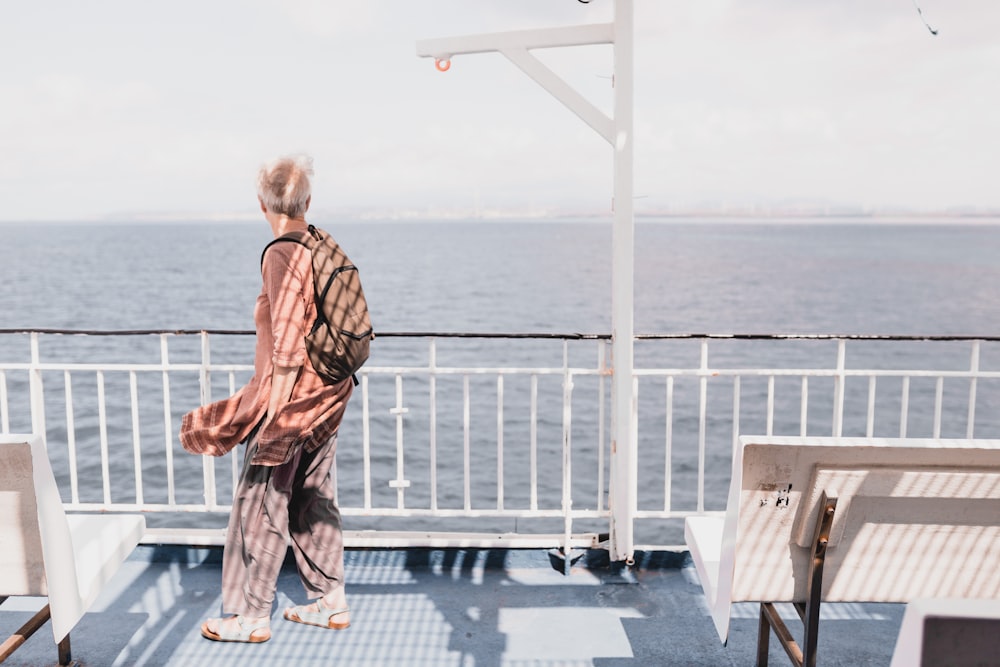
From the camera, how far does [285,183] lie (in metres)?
2.61

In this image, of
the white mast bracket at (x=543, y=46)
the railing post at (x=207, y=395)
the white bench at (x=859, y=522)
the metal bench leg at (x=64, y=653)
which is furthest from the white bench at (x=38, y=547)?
the white mast bracket at (x=543, y=46)

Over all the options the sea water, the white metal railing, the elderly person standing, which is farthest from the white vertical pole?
the elderly person standing

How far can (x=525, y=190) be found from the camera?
9625 cm

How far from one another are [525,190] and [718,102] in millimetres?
23441

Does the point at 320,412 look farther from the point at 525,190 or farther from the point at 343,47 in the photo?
the point at 525,190

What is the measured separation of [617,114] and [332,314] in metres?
1.36

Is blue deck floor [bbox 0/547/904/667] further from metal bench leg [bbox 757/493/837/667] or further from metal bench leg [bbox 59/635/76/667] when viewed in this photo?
metal bench leg [bbox 757/493/837/667]

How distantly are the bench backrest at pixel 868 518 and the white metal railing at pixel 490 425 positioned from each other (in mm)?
1390

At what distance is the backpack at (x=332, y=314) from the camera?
2.60 m

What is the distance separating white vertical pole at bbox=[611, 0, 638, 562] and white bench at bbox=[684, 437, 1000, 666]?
1.21 meters

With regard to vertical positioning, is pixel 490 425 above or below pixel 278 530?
below

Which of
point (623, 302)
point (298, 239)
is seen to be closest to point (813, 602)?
point (623, 302)

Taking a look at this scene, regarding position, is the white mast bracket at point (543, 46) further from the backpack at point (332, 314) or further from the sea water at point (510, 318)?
the sea water at point (510, 318)

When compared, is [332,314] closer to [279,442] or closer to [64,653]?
[279,442]
